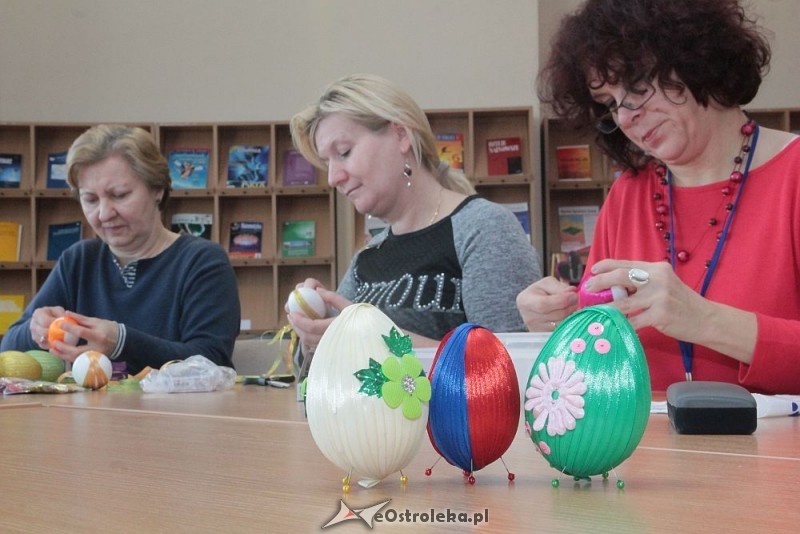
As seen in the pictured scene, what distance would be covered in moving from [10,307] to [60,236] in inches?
19.4

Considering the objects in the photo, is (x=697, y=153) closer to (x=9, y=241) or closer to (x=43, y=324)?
(x=43, y=324)

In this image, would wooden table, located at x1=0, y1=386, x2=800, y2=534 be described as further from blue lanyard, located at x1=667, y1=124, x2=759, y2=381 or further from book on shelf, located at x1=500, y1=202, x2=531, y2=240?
book on shelf, located at x1=500, y1=202, x2=531, y2=240

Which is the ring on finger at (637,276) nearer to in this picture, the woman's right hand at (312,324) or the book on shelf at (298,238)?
the woman's right hand at (312,324)

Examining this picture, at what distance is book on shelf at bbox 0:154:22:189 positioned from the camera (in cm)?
501

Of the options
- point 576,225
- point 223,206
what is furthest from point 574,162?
point 223,206

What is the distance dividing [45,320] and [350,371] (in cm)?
170

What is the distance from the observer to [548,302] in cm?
123

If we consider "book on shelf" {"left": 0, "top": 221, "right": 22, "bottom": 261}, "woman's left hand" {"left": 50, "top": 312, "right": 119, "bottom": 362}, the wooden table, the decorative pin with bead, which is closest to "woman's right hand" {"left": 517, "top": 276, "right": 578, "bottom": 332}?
the decorative pin with bead

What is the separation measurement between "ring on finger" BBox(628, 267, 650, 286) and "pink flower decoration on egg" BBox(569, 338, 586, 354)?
487 mm

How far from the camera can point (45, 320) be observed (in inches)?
79.8

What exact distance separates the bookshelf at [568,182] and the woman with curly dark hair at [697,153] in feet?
11.4

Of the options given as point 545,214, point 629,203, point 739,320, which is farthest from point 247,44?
point 739,320

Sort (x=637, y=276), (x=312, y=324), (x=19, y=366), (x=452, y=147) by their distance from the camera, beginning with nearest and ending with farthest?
(x=637, y=276) < (x=312, y=324) < (x=19, y=366) < (x=452, y=147)

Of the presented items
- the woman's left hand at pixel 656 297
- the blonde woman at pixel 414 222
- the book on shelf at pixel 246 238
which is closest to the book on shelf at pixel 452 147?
the book on shelf at pixel 246 238
